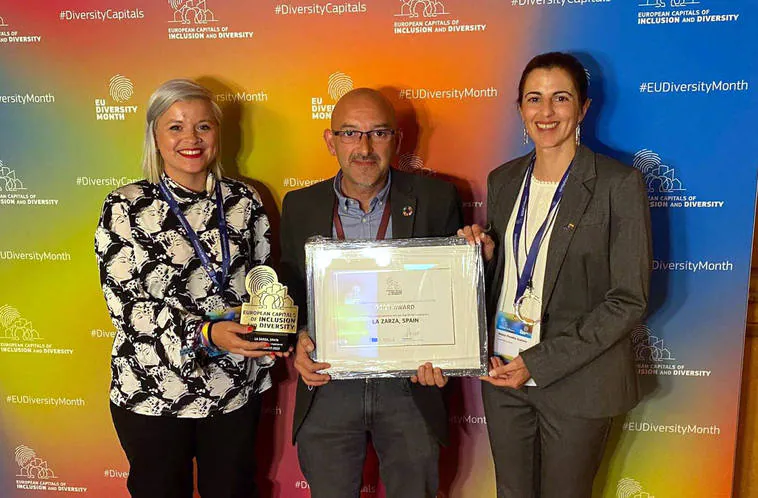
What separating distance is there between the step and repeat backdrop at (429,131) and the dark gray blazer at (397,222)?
448 millimetres

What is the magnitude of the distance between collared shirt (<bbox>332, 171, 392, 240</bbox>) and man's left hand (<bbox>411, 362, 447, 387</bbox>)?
0.50 m

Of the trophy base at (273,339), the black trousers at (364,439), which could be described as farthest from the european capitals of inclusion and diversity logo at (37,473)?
the trophy base at (273,339)

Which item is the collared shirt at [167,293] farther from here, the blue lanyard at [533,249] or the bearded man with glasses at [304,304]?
the blue lanyard at [533,249]

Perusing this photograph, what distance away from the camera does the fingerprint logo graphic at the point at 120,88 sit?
110 inches

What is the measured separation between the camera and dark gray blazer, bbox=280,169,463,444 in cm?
223

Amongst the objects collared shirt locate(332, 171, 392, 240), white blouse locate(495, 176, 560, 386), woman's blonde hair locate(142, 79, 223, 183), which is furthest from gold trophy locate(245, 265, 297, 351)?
white blouse locate(495, 176, 560, 386)

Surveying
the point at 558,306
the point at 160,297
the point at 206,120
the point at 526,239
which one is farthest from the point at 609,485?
the point at 206,120

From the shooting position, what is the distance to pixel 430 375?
6.73 ft

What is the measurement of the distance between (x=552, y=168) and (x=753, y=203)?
3.59 feet

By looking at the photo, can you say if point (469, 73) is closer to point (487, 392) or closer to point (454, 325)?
point (454, 325)

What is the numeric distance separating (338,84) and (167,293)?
3.95ft

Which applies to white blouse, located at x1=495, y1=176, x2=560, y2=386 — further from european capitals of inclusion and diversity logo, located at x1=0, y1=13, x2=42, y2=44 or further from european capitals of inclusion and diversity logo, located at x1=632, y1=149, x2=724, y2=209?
european capitals of inclusion and diversity logo, located at x1=0, y1=13, x2=42, y2=44

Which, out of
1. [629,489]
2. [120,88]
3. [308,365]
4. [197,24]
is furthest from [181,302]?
[629,489]

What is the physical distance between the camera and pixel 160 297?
2.20m
